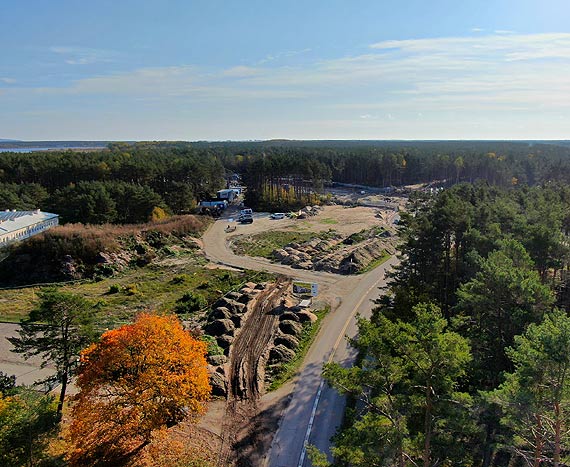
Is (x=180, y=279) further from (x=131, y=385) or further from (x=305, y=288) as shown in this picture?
(x=131, y=385)

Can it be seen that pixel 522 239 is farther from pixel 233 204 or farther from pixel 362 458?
pixel 233 204

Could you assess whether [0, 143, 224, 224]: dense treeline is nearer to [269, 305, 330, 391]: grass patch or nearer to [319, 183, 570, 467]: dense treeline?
[269, 305, 330, 391]: grass patch

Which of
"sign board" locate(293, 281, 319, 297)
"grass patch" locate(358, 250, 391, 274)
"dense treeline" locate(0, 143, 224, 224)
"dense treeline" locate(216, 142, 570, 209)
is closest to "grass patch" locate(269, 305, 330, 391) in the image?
"sign board" locate(293, 281, 319, 297)

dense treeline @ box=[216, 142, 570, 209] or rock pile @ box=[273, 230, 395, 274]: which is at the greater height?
dense treeline @ box=[216, 142, 570, 209]

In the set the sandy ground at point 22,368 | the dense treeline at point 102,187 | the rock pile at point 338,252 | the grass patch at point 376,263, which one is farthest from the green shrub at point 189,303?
the dense treeline at point 102,187

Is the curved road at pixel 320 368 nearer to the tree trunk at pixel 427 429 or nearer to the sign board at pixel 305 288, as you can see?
the sign board at pixel 305 288

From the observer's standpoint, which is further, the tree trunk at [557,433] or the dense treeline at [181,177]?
the dense treeline at [181,177]
